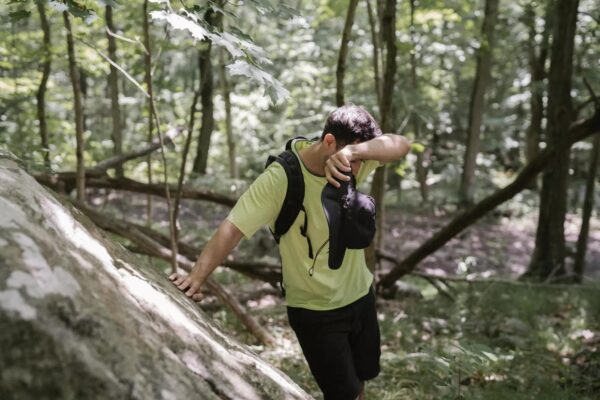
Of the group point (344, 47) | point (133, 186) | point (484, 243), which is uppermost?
point (344, 47)

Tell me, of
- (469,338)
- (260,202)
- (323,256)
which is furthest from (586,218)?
(260,202)

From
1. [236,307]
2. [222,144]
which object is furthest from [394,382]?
[222,144]

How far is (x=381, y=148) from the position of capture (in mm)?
2861

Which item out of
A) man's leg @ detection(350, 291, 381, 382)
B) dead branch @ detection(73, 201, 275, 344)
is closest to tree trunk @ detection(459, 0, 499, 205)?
dead branch @ detection(73, 201, 275, 344)

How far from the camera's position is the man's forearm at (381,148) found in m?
2.74

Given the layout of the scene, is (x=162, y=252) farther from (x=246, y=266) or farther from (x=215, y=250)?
(x=215, y=250)

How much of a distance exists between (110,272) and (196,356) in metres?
0.47

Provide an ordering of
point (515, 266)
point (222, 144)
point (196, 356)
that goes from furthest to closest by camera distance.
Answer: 1. point (222, 144)
2. point (515, 266)
3. point (196, 356)

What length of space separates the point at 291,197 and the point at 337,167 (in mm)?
311

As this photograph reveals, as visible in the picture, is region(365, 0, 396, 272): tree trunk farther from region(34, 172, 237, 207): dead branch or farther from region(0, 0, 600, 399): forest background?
region(34, 172, 237, 207): dead branch

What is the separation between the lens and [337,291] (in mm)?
2949

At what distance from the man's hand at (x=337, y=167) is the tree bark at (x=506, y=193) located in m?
3.29

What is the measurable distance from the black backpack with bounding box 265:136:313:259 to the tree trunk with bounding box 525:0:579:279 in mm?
6015

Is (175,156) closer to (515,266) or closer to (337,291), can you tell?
(515,266)
